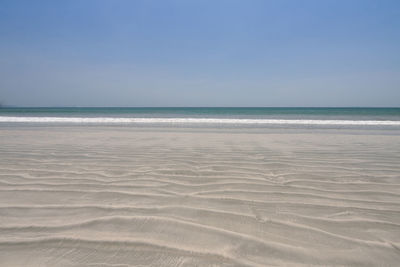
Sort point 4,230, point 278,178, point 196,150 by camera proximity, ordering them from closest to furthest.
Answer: point 4,230
point 278,178
point 196,150

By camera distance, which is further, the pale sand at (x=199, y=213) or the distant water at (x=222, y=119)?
the distant water at (x=222, y=119)

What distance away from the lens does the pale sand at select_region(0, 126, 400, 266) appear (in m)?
1.13

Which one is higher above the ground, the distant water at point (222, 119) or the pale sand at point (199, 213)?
the distant water at point (222, 119)

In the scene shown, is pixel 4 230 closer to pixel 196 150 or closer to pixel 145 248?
pixel 145 248

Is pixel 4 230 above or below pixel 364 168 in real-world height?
below

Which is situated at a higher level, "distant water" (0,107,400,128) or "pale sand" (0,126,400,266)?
"distant water" (0,107,400,128)

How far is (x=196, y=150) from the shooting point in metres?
3.88

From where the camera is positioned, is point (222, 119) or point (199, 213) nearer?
point (199, 213)

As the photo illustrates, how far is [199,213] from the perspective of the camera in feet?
5.12

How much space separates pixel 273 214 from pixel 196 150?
96.0 inches

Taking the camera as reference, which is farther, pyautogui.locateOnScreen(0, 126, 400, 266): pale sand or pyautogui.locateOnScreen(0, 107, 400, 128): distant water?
pyautogui.locateOnScreen(0, 107, 400, 128): distant water

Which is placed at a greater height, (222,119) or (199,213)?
(222,119)

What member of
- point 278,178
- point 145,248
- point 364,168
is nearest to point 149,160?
point 278,178

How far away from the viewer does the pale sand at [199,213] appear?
1128 mm
